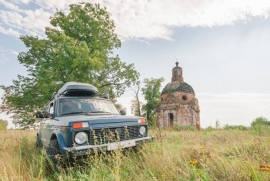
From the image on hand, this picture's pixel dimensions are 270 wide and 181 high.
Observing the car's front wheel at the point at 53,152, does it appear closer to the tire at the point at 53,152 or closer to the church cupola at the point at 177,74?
the tire at the point at 53,152

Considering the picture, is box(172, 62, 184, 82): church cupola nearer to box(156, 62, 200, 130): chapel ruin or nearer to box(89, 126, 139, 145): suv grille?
box(156, 62, 200, 130): chapel ruin

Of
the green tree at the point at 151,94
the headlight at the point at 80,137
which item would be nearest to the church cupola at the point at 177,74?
the green tree at the point at 151,94

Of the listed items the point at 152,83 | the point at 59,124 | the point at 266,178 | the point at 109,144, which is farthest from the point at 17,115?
the point at 152,83

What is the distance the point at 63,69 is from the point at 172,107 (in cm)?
1812

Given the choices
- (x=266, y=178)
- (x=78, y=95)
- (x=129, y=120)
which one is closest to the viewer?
(x=266, y=178)

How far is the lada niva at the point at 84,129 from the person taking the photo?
12.1ft

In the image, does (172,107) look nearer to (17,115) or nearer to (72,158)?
(17,115)

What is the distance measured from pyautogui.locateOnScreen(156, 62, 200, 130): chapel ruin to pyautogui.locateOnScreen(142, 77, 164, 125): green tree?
725cm

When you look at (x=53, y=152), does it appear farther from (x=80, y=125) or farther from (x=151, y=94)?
(x=151, y=94)

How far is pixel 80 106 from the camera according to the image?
5203 millimetres

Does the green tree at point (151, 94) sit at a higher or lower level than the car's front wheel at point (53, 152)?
higher

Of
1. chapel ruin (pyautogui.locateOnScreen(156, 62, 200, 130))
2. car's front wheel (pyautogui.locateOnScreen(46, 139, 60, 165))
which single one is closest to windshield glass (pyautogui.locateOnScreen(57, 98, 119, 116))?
car's front wheel (pyautogui.locateOnScreen(46, 139, 60, 165))

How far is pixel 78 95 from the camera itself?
5.74m

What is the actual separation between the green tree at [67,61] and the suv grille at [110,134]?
10.9 m
